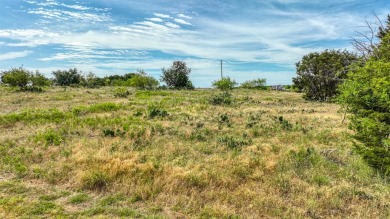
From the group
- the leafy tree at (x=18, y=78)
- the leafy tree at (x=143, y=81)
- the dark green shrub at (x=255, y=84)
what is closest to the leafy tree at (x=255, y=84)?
the dark green shrub at (x=255, y=84)

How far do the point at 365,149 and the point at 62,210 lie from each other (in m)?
6.45

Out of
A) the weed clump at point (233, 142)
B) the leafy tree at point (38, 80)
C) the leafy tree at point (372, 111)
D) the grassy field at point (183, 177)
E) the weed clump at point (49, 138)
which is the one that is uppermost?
the leafy tree at point (38, 80)

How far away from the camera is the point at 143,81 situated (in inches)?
1741

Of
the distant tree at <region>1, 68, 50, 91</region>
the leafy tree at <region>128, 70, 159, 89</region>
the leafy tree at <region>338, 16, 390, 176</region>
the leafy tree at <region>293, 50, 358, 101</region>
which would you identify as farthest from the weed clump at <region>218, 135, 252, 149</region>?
the leafy tree at <region>128, 70, 159, 89</region>

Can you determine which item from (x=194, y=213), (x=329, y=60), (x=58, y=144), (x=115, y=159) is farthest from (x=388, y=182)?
(x=329, y=60)

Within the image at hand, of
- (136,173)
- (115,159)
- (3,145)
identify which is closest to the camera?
(136,173)

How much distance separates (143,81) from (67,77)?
507 inches

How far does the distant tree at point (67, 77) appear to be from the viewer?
45375 mm

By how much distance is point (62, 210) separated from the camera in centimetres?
475

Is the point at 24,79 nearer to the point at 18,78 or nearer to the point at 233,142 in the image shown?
the point at 18,78

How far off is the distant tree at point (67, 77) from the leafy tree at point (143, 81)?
360 inches

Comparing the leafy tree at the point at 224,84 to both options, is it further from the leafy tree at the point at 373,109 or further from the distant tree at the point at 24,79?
the leafy tree at the point at 373,109

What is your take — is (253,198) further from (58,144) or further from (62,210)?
(58,144)

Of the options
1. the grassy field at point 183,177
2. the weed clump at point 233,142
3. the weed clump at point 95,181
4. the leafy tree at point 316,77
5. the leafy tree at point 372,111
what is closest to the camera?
the grassy field at point 183,177
